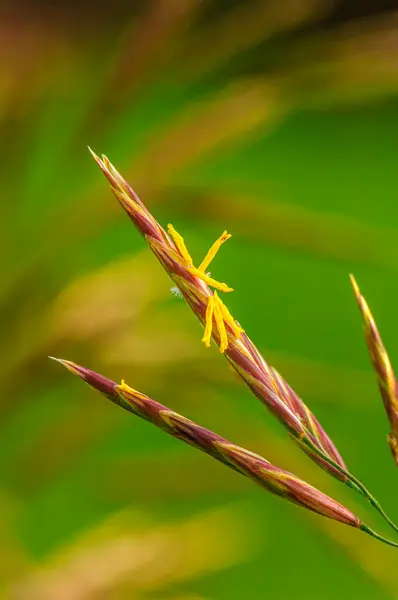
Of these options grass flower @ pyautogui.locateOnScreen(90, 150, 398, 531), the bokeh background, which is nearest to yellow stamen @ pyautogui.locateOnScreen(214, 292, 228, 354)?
grass flower @ pyautogui.locateOnScreen(90, 150, 398, 531)

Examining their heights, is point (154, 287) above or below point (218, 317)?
above

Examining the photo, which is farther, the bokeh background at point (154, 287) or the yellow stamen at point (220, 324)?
the bokeh background at point (154, 287)

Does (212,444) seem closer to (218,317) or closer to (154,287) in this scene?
(218,317)

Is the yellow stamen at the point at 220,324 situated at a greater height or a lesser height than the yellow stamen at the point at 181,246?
lesser

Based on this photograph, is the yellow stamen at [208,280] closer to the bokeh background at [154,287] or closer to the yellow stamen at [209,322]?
the yellow stamen at [209,322]

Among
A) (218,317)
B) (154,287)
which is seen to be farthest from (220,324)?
(154,287)

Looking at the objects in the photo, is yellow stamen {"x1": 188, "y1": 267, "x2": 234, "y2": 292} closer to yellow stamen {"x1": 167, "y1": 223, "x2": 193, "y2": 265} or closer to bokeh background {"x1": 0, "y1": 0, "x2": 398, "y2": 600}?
yellow stamen {"x1": 167, "y1": 223, "x2": 193, "y2": 265}

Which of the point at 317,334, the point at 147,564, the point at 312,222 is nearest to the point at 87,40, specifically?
the point at 317,334

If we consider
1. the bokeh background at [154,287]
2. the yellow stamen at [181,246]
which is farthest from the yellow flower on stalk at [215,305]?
the bokeh background at [154,287]
